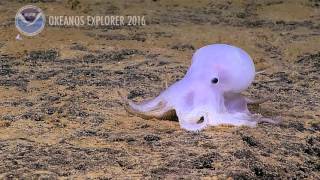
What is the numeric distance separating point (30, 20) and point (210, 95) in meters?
3.86

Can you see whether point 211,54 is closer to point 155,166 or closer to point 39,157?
point 155,166

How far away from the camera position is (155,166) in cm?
247

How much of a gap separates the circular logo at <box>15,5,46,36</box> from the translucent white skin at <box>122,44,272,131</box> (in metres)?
3.04

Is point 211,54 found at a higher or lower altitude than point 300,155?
higher

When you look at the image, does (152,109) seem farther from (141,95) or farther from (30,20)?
(30,20)

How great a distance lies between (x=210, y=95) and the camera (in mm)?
3066

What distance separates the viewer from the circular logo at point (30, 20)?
19.4 feet

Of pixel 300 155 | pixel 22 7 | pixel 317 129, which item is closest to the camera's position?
pixel 300 155

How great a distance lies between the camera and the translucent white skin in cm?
303

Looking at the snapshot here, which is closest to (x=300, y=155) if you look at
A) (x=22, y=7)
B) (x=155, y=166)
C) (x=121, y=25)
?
(x=155, y=166)

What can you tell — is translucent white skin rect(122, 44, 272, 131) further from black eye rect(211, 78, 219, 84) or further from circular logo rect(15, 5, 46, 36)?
circular logo rect(15, 5, 46, 36)

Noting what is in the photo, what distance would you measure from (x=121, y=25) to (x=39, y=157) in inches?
162

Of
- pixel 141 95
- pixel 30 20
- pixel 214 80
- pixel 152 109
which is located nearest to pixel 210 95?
pixel 214 80

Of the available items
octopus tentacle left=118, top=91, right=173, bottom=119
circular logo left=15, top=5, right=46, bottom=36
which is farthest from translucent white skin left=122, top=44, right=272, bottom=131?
circular logo left=15, top=5, right=46, bottom=36
